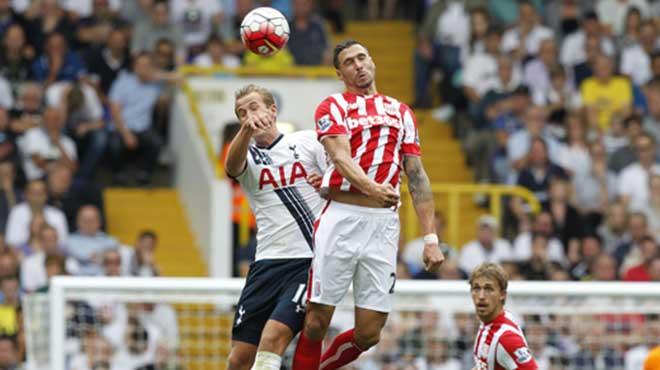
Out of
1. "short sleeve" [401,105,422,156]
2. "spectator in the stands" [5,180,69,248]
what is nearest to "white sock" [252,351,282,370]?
"short sleeve" [401,105,422,156]

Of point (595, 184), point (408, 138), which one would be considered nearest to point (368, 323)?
point (408, 138)

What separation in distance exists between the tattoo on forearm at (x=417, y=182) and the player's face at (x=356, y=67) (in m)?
0.54

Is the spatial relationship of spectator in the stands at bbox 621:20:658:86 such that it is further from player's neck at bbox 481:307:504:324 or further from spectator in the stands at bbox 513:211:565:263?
player's neck at bbox 481:307:504:324

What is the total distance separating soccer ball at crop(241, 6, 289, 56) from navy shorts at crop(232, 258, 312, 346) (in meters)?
1.32

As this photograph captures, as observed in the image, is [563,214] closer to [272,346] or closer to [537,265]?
[537,265]

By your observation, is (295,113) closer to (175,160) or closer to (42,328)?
(175,160)

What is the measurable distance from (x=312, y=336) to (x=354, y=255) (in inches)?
22.8

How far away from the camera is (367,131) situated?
35.8ft

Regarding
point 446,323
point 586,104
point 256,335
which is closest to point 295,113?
point 586,104

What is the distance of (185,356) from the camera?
15.3m

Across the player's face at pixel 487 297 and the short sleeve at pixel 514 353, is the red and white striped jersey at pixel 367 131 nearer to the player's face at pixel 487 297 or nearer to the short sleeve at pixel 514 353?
the player's face at pixel 487 297

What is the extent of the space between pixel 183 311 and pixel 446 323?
217 cm

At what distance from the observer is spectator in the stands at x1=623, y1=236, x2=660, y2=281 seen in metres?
17.8

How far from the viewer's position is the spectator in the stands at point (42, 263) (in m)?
16.9
